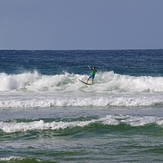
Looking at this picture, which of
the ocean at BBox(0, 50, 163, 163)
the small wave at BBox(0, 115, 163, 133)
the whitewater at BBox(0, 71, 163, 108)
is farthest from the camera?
the whitewater at BBox(0, 71, 163, 108)

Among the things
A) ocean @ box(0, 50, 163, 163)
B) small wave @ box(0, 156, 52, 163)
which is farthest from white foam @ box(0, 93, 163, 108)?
small wave @ box(0, 156, 52, 163)

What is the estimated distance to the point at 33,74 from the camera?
39.8 metres

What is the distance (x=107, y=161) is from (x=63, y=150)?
1.74 m

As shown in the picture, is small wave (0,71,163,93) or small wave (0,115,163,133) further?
small wave (0,71,163,93)

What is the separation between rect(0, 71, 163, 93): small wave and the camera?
1264 inches

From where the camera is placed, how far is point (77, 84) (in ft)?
110

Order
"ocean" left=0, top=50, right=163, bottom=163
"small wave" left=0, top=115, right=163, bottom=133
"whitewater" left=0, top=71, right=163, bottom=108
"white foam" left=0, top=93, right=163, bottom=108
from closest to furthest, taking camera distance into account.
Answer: "ocean" left=0, top=50, right=163, bottom=163 < "small wave" left=0, top=115, right=163, bottom=133 < "white foam" left=0, top=93, right=163, bottom=108 < "whitewater" left=0, top=71, right=163, bottom=108

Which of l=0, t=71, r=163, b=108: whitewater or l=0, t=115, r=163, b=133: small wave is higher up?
l=0, t=71, r=163, b=108: whitewater

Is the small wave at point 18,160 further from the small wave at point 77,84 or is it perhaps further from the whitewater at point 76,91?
the small wave at point 77,84

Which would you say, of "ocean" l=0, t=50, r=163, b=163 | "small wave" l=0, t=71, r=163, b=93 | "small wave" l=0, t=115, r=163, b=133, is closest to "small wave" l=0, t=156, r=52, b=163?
"ocean" l=0, t=50, r=163, b=163

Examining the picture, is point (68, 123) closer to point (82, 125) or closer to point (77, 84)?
point (82, 125)

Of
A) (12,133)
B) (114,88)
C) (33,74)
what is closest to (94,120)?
(12,133)

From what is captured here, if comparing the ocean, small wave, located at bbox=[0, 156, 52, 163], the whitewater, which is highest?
the whitewater

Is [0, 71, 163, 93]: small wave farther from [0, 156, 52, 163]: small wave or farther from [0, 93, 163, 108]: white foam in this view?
[0, 156, 52, 163]: small wave
